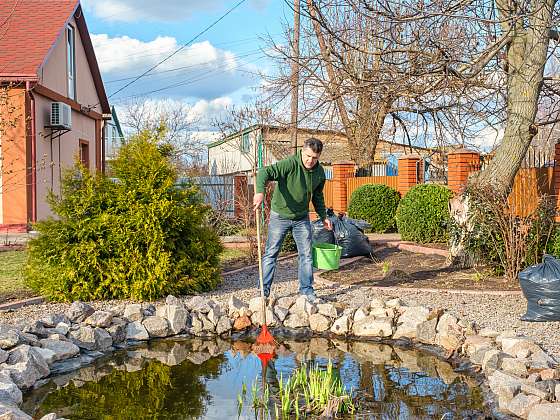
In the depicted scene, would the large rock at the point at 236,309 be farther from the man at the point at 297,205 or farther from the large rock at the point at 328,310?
the large rock at the point at 328,310

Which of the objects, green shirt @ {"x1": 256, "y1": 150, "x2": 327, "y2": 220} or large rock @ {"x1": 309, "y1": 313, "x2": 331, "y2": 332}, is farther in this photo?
green shirt @ {"x1": 256, "y1": 150, "x2": 327, "y2": 220}

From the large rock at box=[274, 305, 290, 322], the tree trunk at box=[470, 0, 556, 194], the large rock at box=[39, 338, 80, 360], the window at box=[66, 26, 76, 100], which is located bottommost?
the large rock at box=[39, 338, 80, 360]

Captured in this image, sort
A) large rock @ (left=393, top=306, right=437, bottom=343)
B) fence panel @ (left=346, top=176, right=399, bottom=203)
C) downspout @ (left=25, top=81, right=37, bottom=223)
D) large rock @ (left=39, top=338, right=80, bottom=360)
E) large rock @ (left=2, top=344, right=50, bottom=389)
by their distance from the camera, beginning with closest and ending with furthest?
large rock @ (left=2, top=344, right=50, bottom=389), large rock @ (left=39, top=338, right=80, bottom=360), large rock @ (left=393, top=306, right=437, bottom=343), downspout @ (left=25, top=81, right=37, bottom=223), fence panel @ (left=346, top=176, right=399, bottom=203)

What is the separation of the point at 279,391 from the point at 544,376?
1743 millimetres

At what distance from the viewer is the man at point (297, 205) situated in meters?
6.43

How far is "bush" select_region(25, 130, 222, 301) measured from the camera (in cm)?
684

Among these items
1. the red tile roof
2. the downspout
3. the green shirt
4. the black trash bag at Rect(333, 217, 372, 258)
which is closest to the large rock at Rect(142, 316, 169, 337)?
the green shirt

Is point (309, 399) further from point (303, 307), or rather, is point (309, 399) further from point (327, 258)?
point (327, 258)

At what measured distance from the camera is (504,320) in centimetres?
604

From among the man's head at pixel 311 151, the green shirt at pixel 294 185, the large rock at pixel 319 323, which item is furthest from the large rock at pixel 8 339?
the man's head at pixel 311 151

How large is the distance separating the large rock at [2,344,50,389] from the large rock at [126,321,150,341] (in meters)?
1.02

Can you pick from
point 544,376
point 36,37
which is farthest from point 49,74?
point 544,376

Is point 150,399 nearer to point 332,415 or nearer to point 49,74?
point 332,415

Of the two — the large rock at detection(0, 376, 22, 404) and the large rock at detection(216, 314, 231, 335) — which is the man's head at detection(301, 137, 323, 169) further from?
the large rock at detection(0, 376, 22, 404)
